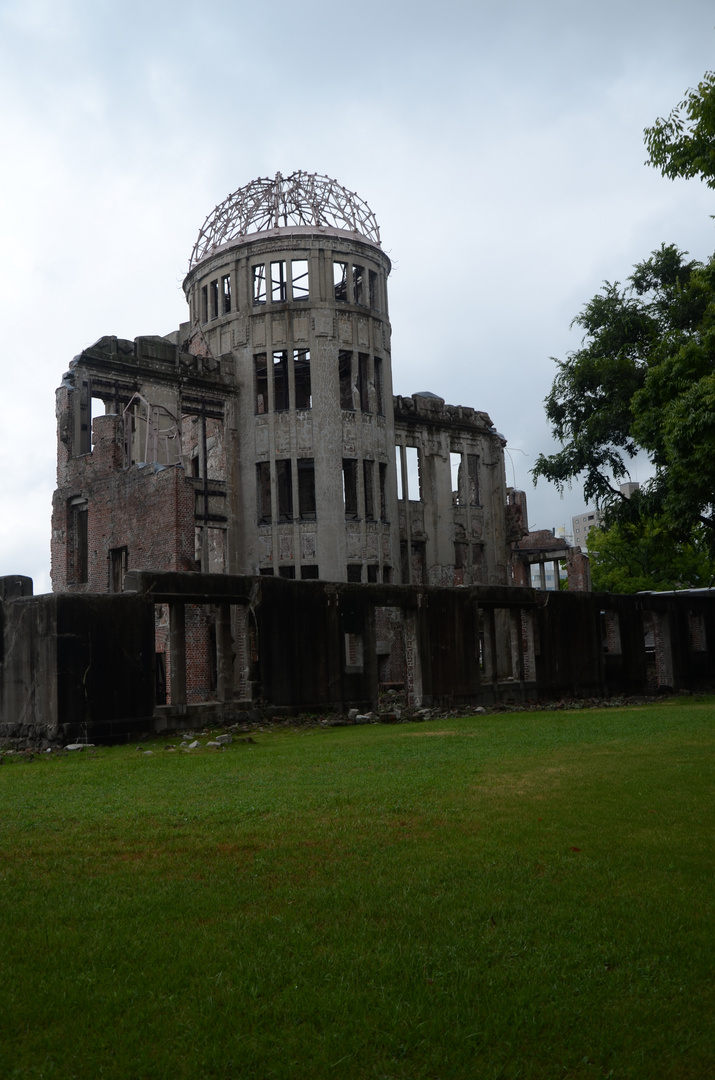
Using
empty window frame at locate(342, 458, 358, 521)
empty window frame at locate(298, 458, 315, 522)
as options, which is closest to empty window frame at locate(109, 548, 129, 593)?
empty window frame at locate(298, 458, 315, 522)

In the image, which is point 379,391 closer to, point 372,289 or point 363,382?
point 363,382

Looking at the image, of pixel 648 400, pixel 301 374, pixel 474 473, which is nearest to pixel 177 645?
pixel 648 400

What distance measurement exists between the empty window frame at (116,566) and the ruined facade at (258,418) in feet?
0.16

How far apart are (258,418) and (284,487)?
10.4ft

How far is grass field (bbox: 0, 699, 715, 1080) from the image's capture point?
3609 millimetres

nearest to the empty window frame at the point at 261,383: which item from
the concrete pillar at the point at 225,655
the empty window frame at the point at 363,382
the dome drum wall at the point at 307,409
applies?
the dome drum wall at the point at 307,409

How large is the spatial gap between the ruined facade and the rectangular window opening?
58mm

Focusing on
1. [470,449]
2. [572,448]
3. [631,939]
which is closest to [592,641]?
[572,448]

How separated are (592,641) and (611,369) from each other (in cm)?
811

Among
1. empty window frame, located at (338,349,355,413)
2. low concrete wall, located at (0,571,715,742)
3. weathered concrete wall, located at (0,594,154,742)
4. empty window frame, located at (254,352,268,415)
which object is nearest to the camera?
weathered concrete wall, located at (0,594,154,742)

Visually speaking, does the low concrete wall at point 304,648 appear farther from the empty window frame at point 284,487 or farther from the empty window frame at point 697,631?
the empty window frame at point 284,487

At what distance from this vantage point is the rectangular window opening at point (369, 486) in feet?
109

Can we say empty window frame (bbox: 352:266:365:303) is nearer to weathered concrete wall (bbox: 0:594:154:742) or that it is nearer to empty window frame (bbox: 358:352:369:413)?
empty window frame (bbox: 358:352:369:413)

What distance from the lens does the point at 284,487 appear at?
34.8m
